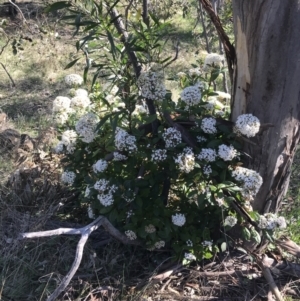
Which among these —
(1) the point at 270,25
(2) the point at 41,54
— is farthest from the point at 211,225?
(2) the point at 41,54

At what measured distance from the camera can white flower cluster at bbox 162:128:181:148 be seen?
2605 mm

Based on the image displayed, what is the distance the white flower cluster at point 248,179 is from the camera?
2592 millimetres

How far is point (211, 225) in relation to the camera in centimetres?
295

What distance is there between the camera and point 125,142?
2.62 m

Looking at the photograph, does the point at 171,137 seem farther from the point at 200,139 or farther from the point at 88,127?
the point at 88,127

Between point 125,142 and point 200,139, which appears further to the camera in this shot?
point 200,139

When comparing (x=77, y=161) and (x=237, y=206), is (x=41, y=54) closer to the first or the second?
(x=77, y=161)

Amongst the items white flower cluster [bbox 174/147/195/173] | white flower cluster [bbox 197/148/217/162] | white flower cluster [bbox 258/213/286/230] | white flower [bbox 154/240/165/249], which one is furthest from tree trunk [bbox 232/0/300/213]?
white flower [bbox 154/240/165/249]

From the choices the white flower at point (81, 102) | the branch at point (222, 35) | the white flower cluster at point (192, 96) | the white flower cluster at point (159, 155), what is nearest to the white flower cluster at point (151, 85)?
the white flower cluster at point (192, 96)

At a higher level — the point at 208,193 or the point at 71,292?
the point at 208,193

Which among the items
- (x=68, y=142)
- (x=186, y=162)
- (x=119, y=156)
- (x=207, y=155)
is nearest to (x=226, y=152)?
(x=207, y=155)

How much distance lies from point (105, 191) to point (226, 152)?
72 cm

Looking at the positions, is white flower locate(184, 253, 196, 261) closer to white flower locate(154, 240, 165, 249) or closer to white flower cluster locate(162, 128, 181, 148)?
white flower locate(154, 240, 165, 249)

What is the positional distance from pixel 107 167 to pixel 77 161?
329 millimetres
